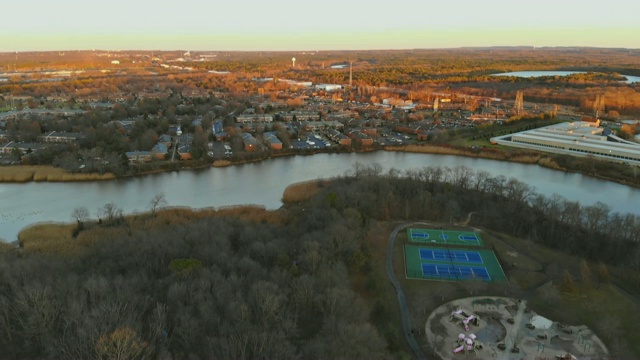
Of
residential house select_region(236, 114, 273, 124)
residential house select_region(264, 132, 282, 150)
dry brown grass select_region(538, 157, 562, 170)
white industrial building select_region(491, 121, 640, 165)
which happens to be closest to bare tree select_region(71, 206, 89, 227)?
residential house select_region(264, 132, 282, 150)

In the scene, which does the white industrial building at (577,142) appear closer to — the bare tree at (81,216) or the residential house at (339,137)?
the residential house at (339,137)

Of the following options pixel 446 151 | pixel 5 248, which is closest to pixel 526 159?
pixel 446 151

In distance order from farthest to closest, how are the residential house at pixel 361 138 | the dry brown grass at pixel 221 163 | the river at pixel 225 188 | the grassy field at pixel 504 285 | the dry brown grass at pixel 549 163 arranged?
the residential house at pixel 361 138
the dry brown grass at pixel 221 163
the dry brown grass at pixel 549 163
the river at pixel 225 188
the grassy field at pixel 504 285

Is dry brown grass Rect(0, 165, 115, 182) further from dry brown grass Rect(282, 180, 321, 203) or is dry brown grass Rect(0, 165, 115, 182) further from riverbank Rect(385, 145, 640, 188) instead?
riverbank Rect(385, 145, 640, 188)

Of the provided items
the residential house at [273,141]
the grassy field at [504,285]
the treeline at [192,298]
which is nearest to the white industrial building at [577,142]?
the residential house at [273,141]

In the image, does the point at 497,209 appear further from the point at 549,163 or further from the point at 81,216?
the point at 81,216
